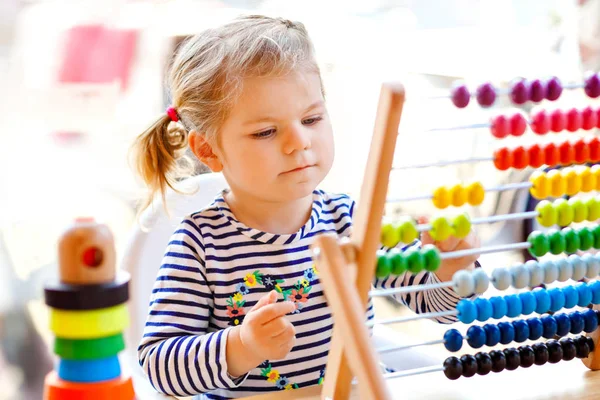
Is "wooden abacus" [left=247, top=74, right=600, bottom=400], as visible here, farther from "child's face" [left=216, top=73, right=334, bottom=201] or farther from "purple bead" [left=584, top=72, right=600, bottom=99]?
"child's face" [left=216, top=73, right=334, bottom=201]

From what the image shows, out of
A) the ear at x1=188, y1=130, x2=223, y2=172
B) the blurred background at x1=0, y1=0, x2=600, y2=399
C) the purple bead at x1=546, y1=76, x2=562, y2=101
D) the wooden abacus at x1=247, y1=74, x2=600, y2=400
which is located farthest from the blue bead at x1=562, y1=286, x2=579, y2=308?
the blurred background at x1=0, y1=0, x2=600, y2=399

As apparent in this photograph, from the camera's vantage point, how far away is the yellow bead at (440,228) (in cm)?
84

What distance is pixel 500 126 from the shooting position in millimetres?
861

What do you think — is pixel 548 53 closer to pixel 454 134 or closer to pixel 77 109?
pixel 454 134

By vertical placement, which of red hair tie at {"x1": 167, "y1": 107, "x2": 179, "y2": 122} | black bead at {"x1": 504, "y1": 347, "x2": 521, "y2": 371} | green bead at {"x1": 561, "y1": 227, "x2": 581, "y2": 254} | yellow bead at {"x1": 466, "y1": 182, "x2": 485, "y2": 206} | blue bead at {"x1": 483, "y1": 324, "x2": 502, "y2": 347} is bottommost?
black bead at {"x1": 504, "y1": 347, "x2": 521, "y2": 371}

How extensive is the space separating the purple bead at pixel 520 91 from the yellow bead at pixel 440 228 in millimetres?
154

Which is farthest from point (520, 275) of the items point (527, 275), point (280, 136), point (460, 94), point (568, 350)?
point (280, 136)

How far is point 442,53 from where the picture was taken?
256cm

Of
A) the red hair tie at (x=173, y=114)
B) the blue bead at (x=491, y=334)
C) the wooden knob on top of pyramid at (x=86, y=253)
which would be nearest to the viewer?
the wooden knob on top of pyramid at (x=86, y=253)

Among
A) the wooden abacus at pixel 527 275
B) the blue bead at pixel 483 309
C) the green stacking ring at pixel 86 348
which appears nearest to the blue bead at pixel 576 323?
the wooden abacus at pixel 527 275

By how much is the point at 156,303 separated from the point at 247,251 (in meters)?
0.14

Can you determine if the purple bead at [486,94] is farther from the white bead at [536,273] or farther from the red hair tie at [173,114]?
the red hair tie at [173,114]

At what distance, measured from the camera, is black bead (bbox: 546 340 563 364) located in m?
0.90

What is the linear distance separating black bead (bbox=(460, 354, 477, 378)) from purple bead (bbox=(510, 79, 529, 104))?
29 centimetres
